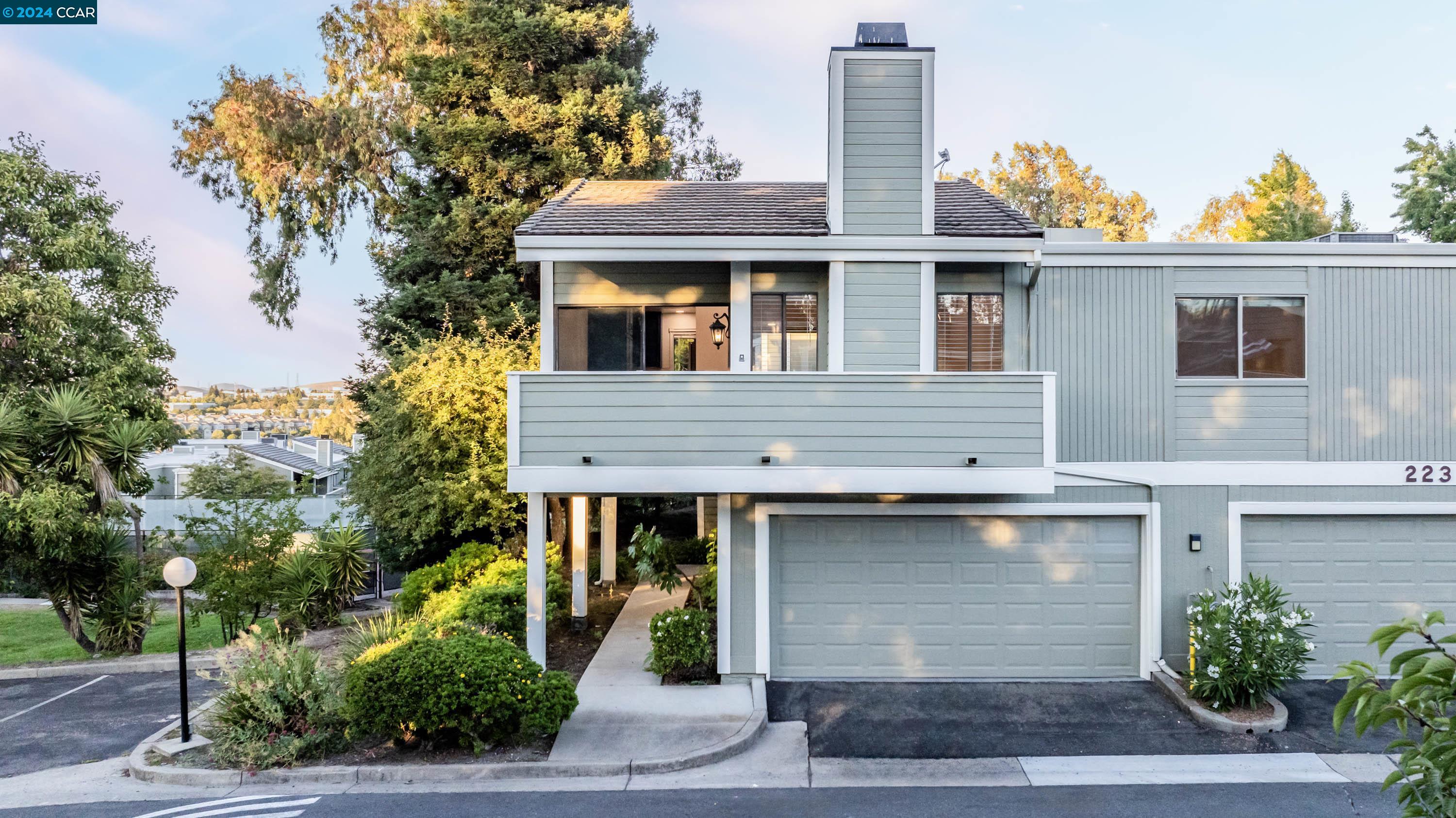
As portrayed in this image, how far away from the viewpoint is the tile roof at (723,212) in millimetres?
10062

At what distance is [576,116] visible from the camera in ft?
Answer: 67.5

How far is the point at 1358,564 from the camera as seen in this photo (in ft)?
33.5

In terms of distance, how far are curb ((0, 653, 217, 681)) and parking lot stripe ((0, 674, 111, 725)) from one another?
220 millimetres

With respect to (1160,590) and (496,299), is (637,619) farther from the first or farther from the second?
(496,299)

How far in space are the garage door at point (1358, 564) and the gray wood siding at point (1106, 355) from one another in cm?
187

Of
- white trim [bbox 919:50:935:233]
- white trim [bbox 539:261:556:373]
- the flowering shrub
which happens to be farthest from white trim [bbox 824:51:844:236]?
the flowering shrub

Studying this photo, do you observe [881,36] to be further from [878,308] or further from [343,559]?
[343,559]

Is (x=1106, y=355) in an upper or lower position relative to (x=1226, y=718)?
upper

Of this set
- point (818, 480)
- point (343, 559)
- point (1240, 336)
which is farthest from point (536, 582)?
point (1240, 336)

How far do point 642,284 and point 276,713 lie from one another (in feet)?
21.5

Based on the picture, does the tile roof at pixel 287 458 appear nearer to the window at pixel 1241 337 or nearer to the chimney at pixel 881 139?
the chimney at pixel 881 139

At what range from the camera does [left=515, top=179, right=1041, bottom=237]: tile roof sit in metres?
10.1

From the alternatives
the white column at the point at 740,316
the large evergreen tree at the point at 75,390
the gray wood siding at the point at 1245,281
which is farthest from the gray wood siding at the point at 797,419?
the large evergreen tree at the point at 75,390

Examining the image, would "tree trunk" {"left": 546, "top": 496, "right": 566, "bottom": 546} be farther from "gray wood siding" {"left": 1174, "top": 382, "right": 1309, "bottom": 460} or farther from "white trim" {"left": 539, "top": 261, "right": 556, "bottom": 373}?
"gray wood siding" {"left": 1174, "top": 382, "right": 1309, "bottom": 460}
